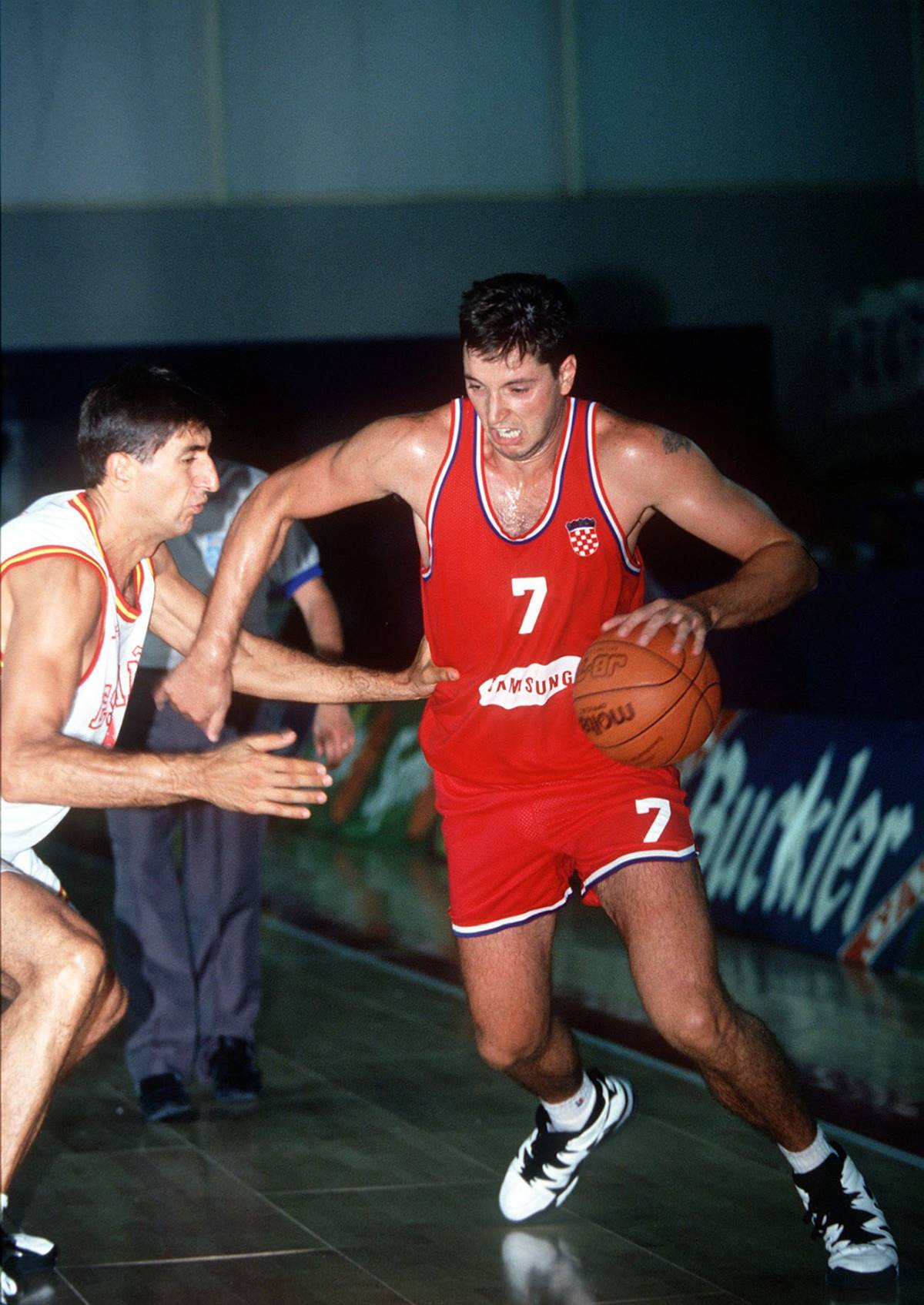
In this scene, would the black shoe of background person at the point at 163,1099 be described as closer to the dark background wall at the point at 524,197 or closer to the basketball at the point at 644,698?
the basketball at the point at 644,698

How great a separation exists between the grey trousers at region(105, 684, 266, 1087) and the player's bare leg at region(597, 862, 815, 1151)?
186cm

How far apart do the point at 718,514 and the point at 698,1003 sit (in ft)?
3.51

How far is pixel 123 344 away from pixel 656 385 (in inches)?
151

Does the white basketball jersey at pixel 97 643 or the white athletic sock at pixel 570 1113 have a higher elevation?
the white basketball jersey at pixel 97 643

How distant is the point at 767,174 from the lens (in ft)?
40.6

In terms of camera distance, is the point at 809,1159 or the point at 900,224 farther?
the point at 900,224

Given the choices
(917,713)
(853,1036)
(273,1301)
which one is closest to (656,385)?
(917,713)

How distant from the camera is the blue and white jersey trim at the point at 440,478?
162 inches

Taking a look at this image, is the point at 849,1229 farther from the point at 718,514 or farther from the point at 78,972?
the point at 78,972

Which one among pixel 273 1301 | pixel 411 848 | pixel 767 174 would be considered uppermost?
pixel 767 174

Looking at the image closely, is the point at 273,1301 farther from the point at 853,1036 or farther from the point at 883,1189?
the point at 853,1036

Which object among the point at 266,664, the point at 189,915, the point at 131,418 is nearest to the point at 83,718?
the point at 131,418

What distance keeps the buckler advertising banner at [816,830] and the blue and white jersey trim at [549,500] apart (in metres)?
3.22

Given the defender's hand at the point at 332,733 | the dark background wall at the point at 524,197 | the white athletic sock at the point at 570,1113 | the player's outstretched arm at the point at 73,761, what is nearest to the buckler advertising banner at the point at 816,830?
the dark background wall at the point at 524,197
